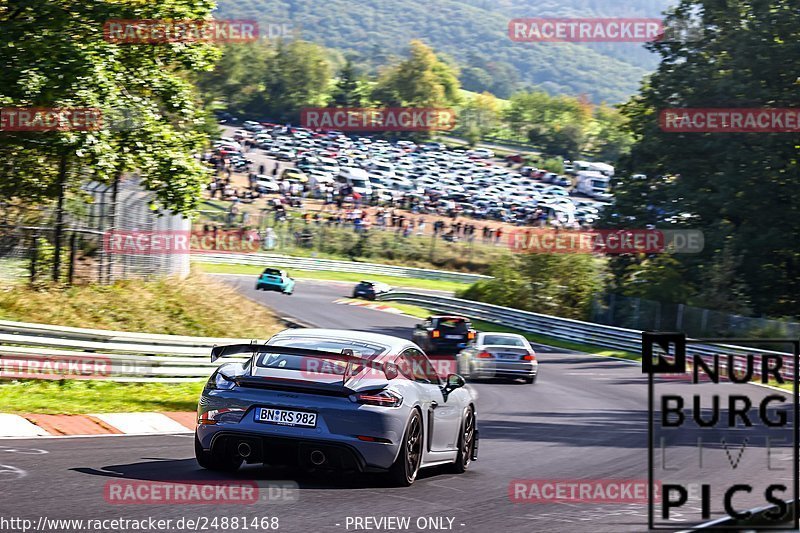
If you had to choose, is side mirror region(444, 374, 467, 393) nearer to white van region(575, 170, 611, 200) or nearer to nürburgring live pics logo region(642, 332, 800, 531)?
nürburgring live pics logo region(642, 332, 800, 531)

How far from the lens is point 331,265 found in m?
63.0

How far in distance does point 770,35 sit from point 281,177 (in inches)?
1816

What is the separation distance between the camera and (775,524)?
7.44 metres

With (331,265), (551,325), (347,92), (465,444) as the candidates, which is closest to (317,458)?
(465,444)

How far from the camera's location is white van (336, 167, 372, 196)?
7912 centimetres

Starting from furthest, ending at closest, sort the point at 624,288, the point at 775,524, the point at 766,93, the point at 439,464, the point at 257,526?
1. the point at 624,288
2. the point at 766,93
3. the point at 439,464
4. the point at 775,524
5. the point at 257,526

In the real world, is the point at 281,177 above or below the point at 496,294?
above

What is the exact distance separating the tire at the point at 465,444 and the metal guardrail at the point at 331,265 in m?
48.2

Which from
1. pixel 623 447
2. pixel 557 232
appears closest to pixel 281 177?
pixel 557 232

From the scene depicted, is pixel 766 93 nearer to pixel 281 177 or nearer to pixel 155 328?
pixel 155 328

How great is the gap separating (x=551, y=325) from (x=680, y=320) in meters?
5.50

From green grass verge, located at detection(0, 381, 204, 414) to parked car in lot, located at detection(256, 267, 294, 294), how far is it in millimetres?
32256

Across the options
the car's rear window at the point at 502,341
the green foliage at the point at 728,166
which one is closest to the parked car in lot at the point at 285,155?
the green foliage at the point at 728,166


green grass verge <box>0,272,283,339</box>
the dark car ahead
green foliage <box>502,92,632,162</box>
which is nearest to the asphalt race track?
green grass verge <box>0,272,283,339</box>
